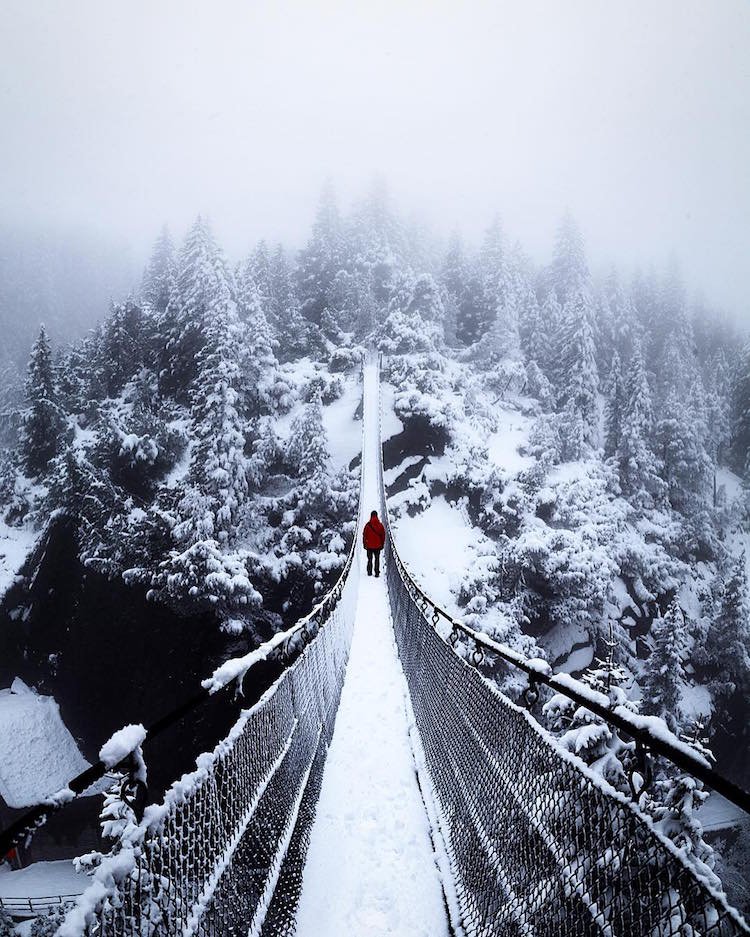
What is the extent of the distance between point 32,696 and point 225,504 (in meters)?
14.2

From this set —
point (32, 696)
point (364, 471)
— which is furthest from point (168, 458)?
point (32, 696)

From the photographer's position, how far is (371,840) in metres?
3.15

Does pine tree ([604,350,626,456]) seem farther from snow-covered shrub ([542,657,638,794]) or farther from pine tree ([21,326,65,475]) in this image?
pine tree ([21,326,65,475])

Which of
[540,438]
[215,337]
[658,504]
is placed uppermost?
[215,337]

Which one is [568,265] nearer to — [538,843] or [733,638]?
[733,638]

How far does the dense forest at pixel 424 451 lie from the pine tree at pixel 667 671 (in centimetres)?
11

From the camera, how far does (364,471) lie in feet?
67.2

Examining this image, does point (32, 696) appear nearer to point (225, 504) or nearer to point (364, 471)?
point (225, 504)

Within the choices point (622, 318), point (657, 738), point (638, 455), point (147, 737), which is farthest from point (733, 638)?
point (147, 737)

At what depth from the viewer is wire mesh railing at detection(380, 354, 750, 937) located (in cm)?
124

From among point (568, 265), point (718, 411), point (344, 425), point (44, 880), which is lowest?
point (44, 880)

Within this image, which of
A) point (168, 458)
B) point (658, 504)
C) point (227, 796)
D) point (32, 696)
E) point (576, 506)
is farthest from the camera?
point (658, 504)

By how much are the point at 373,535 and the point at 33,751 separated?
2062cm

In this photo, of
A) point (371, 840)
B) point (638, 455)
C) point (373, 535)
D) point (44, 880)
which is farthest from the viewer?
point (638, 455)
